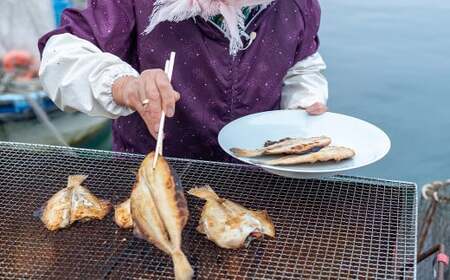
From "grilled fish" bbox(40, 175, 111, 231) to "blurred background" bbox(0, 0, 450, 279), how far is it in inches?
155

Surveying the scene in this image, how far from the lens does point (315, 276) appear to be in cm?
192

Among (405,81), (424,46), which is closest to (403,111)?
(405,81)

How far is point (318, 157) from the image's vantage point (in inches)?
90.5

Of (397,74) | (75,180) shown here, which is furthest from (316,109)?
(397,74)

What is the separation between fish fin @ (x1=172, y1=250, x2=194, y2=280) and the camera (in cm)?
179

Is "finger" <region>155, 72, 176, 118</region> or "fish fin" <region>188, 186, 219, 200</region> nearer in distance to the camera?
"finger" <region>155, 72, 176, 118</region>

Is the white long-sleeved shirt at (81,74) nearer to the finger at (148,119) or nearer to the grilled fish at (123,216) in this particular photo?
the finger at (148,119)

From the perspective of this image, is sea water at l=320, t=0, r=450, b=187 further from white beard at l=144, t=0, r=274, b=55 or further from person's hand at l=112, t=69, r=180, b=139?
person's hand at l=112, t=69, r=180, b=139

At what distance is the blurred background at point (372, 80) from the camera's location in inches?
246

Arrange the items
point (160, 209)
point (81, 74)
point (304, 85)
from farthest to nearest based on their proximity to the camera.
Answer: point (304, 85)
point (81, 74)
point (160, 209)

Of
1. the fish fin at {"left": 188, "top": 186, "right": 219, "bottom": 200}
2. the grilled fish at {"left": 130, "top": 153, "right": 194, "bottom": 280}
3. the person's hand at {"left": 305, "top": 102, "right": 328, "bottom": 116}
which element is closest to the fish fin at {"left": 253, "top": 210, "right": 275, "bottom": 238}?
the fish fin at {"left": 188, "top": 186, "right": 219, "bottom": 200}

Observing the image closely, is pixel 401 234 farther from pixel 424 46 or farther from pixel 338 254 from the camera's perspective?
pixel 424 46

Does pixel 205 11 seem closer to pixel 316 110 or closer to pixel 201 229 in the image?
pixel 316 110

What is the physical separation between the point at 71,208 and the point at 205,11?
944mm
